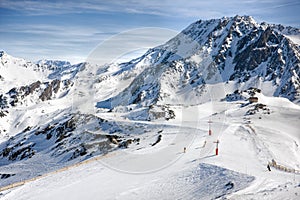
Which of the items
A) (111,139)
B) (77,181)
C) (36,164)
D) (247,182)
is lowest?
(36,164)

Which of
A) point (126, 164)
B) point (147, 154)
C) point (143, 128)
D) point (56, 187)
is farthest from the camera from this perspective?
point (143, 128)

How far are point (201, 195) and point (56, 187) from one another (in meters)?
13.8

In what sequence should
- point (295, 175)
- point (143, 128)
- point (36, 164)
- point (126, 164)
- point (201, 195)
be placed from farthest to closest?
point (36, 164)
point (143, 128)
point (126, 164)
point (295, 175)
point (201, 195)

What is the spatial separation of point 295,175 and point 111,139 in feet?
176

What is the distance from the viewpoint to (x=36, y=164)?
82000 millimetres

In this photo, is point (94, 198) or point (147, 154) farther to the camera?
point (147, 154)

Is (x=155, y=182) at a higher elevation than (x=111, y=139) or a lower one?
higher

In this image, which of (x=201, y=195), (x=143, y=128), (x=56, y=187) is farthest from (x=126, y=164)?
(x=143, y=128)

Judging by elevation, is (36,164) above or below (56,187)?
below

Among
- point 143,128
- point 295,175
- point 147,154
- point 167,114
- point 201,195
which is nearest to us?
point 201,195

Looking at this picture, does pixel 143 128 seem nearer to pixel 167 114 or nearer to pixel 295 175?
pixel 167 114

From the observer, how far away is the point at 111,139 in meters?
74.6

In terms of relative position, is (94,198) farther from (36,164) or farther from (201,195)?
(36,164)

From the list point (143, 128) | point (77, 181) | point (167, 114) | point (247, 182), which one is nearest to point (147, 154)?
point (77, 181)
